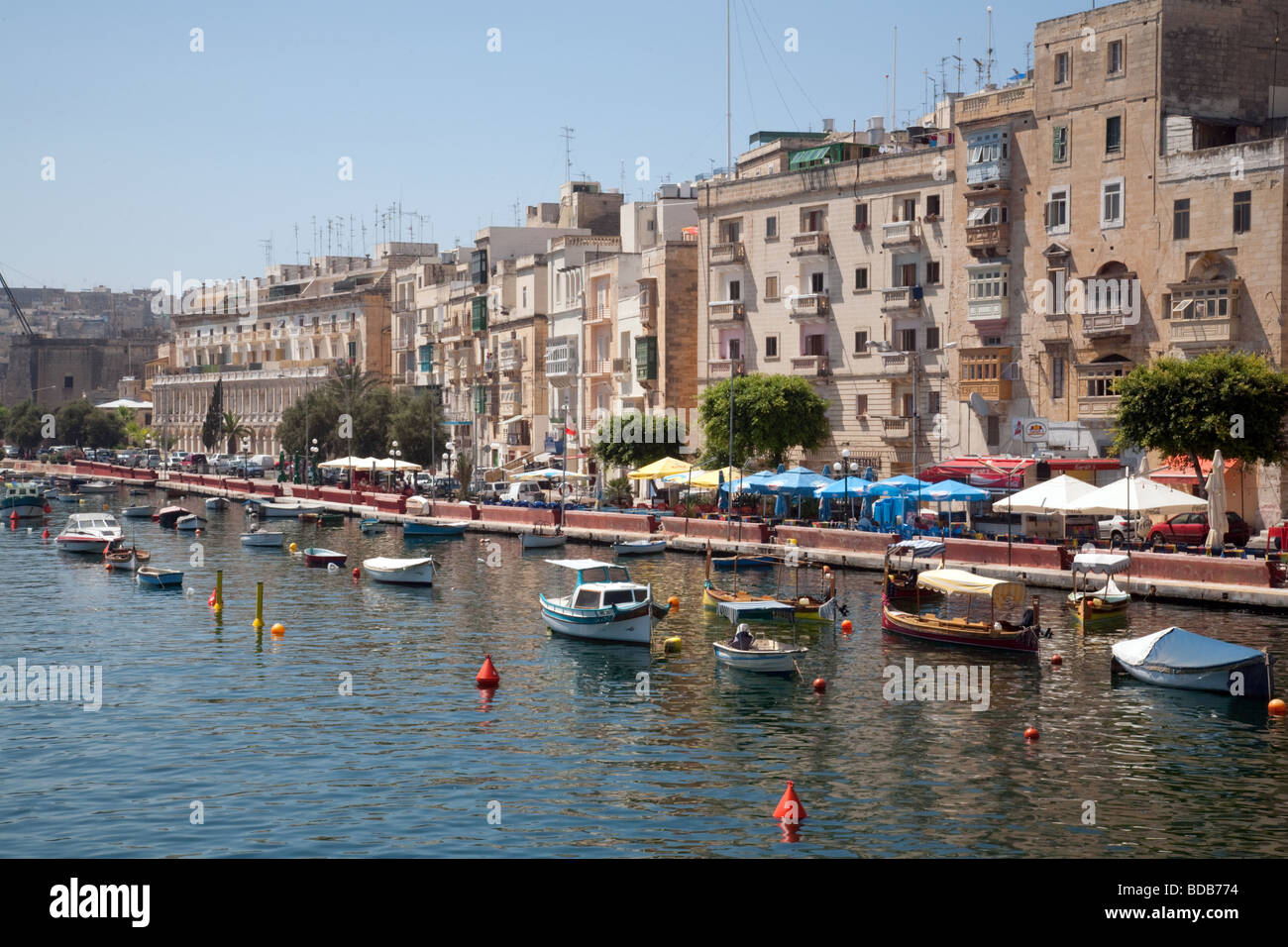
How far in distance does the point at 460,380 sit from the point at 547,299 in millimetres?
17395

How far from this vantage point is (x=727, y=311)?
79.3m

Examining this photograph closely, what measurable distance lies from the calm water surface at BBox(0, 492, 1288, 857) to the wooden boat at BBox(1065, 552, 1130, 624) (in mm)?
989

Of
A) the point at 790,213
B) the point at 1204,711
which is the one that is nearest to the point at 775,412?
the point at 790,213

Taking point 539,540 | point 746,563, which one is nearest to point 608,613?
point 746,563

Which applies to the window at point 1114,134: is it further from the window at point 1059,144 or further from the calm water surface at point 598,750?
the calm water surface at point 598,750

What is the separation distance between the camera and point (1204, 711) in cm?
3052

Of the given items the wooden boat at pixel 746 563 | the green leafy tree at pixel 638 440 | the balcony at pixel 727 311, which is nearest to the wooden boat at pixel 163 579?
the wooden boat at pixel 746 563

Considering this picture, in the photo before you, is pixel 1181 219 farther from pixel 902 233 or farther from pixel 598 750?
pixel 598 750

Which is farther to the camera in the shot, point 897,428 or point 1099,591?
point 897,428

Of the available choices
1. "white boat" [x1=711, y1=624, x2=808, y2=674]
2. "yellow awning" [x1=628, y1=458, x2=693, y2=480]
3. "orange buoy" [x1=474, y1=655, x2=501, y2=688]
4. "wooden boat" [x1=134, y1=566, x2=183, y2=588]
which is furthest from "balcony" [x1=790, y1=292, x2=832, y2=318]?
"orange buoy" [x1=474, y1=655, x2=501, y2=688]

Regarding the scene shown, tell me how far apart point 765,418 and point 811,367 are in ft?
17.2

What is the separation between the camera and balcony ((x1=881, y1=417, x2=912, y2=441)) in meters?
68.4
